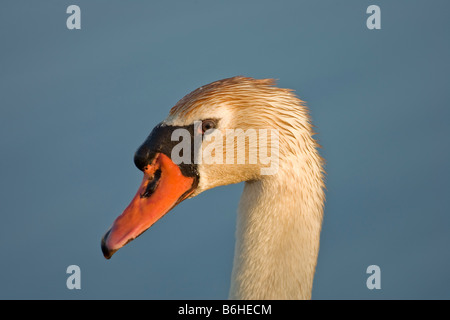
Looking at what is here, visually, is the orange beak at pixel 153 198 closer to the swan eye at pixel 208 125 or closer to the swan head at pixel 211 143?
the swan head at pixel 211 143

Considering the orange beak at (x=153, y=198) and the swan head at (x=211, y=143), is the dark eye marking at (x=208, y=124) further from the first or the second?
the orange beak at (x=153, y=198)

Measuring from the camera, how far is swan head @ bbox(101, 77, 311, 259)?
1.67m

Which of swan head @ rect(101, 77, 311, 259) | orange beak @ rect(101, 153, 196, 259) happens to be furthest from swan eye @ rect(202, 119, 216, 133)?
orange beak @ rect(101, 153, 196, 259)

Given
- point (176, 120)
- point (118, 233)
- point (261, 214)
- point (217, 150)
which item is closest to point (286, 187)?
point (261, 214)

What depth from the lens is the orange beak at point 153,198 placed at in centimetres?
168

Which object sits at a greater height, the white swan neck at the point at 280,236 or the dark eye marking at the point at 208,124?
the dark eye marking at the point at 208,124

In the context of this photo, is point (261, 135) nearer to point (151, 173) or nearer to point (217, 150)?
point (217, 150)

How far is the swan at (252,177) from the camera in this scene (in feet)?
→ 5.49

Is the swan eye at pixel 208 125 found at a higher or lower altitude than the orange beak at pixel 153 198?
higher

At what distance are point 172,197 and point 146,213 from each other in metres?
0.08

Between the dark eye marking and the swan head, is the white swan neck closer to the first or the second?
the swan head

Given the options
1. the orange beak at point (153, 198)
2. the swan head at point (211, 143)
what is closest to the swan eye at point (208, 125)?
the swan head at point (211, 143)

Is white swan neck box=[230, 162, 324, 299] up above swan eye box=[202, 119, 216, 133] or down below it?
below

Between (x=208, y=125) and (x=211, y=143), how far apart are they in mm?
49
